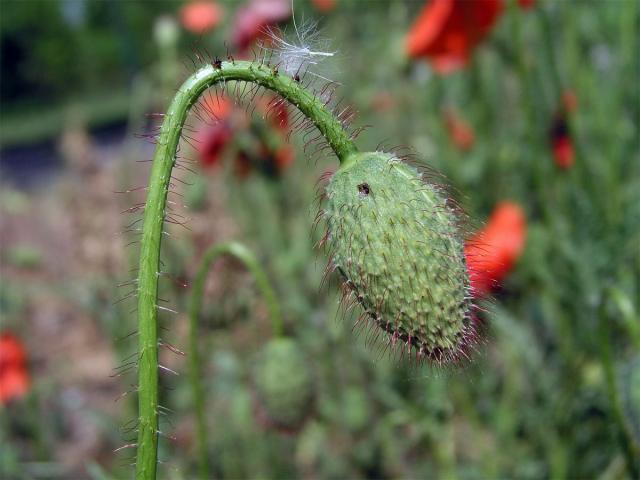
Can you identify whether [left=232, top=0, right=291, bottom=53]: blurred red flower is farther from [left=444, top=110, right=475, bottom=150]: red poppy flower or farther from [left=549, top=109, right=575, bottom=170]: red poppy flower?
[left=549, top=109, right=575, bottom=170]: red poppy flower

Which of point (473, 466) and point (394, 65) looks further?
point (394, 65)

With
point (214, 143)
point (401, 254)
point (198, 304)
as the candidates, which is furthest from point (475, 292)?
point (214, 143)

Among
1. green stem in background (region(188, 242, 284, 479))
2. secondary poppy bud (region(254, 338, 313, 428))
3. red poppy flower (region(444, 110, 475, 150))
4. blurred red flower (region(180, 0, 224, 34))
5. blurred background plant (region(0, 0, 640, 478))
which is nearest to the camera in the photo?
green stem in background (region(188, 242, 284, 479))

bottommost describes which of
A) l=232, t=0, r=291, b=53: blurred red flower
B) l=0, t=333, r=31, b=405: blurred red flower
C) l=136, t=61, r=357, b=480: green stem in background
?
l=136, t=61, r=357, b=480: green stem in background

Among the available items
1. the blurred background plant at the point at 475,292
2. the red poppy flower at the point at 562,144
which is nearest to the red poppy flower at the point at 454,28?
the blurred background plant at the point at 475,292

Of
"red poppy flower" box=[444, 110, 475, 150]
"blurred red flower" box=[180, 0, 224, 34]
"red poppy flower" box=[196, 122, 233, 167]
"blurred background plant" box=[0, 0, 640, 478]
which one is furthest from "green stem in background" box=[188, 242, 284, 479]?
"blurred red flower" box=[180, 0, 224, 34]

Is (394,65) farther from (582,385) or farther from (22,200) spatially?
(22,200)

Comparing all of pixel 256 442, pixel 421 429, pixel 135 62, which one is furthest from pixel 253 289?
pixel 135 62
